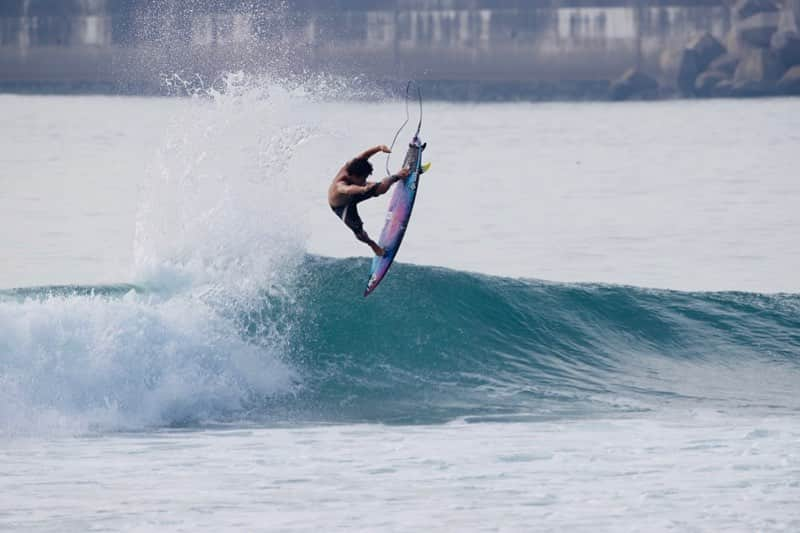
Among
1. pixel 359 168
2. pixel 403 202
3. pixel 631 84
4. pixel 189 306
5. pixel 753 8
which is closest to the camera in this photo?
pixel 359 168

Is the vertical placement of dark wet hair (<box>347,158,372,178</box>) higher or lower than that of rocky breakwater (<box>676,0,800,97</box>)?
higher

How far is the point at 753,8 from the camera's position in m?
78.6

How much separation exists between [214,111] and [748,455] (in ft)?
27.6

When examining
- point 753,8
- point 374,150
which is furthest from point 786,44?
point 374,150

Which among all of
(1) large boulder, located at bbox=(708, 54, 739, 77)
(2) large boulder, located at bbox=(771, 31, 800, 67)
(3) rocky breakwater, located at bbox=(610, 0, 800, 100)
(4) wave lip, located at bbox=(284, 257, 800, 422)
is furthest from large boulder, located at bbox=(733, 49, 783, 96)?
(4) wave lip, located at bbox=(284, 257, 800, 422)

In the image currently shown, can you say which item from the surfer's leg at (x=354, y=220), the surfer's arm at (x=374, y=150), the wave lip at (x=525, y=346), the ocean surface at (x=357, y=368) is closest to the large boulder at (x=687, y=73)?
the ocean surface at (x=357, y=368)

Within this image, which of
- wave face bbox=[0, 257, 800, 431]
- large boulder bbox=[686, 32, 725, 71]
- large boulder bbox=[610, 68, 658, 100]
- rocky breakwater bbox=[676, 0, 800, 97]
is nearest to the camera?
wave face bbox=[0, 257, 800, 431]

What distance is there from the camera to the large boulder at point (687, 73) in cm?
8031

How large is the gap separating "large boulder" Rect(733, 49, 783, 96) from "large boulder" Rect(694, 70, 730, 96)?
1097mm

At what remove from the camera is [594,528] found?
851 cm

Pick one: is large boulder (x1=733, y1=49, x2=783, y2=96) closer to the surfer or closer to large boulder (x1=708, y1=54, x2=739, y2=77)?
large boulder (x1=708, y1=54, x2=739, y2=77)

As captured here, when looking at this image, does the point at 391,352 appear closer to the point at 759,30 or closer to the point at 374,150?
the point at 374,150

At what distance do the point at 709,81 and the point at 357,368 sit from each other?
7235cm

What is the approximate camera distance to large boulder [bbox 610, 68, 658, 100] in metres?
81.5
